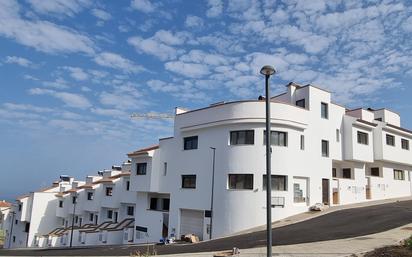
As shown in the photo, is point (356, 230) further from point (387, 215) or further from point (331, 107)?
point (331, 107)

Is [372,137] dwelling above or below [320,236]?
above

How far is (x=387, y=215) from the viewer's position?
24.7 m

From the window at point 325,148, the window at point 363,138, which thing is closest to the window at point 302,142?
the window at point 325,148

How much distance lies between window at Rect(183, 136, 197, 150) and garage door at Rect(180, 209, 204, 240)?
5.50 meters

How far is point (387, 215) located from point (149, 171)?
2100 centimetres

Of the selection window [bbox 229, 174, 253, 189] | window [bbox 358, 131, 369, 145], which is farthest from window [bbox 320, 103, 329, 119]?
window [bbox 229, 174, 253, 189]

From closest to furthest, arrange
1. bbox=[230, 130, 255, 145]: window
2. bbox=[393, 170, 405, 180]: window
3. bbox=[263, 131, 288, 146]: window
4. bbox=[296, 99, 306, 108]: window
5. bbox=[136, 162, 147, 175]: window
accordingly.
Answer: bbox=[230, 130, 255, 145]: window → bbox=[263, 131, 288, 146]: window → bbox=[296, 99, 306, 108]: window → bbox=[136, 162, 147, 175]: window → bbox=[393, 170, 405, 180]: window

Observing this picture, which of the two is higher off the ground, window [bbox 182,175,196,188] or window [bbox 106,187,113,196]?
window [bbox 182,175,196,188]

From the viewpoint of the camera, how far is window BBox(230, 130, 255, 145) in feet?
98.2

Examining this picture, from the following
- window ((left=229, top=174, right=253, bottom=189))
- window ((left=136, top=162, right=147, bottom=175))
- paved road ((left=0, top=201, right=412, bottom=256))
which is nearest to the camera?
paved road ((left=0, top=201, right=412, bottom=256))

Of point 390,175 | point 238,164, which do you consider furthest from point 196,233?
point 390,175

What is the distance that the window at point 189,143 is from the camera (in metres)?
34.3

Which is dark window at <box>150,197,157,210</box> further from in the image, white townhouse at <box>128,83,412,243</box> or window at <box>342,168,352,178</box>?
window at <box>342,168,352,178</box>

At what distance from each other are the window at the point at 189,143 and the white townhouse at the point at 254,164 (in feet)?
0.35
